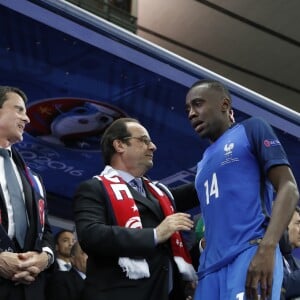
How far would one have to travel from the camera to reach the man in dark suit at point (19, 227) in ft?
9.95

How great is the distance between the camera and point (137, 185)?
11.3ft

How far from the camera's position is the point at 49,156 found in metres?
6.16

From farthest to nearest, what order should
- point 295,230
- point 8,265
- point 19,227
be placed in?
1. point 295,230
2. point 19,227
3. point 8,265

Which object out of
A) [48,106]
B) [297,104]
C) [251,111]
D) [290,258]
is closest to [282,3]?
[297,104]

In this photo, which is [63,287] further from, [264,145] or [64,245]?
[64,245]

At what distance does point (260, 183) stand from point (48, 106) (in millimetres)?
3056

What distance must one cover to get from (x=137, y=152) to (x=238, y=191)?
860mm

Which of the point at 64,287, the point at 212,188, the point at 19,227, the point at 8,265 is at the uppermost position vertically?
the point at 212,188

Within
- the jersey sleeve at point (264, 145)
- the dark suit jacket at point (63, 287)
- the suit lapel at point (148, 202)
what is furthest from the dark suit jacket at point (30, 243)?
the jersey sleeve at point (264, 145)

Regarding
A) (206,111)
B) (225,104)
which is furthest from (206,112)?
(225,104)

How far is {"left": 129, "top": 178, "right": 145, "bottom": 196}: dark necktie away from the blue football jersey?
0.60 metres

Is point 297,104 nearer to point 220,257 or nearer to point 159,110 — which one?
point 159,110

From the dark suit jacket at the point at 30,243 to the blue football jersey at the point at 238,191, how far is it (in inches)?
32.9

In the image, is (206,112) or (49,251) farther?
(49,251)
